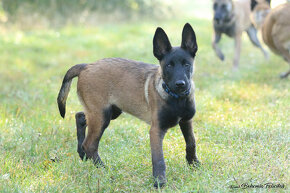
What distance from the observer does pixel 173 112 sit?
3.82 metres

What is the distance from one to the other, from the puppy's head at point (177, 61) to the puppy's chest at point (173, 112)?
118 millimetres

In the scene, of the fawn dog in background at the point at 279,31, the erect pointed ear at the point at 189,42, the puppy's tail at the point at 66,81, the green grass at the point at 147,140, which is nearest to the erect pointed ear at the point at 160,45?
the erect pointed ear at the point at 189,42

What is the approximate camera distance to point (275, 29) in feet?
24.3

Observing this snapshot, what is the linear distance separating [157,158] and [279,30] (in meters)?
4.61

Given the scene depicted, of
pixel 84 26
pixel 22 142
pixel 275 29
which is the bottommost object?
pixel 84 26

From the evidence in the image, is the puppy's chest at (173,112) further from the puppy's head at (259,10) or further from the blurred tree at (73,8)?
the blurred tree at (73,8)

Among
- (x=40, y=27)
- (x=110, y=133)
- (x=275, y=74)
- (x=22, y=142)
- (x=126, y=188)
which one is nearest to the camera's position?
(x=126, y=188)

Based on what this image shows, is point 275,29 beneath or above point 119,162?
above

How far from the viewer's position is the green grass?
376 cm

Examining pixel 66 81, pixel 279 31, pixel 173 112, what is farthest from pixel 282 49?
pixel 66 81

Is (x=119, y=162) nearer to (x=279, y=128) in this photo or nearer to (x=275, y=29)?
(x=279, y=128)

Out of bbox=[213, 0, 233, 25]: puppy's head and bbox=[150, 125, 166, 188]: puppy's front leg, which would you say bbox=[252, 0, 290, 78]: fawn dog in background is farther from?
bbox=[150, 125, 166, 188]: puppy's front leg

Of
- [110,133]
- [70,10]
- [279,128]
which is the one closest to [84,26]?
[70,10]

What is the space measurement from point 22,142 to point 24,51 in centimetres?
634
